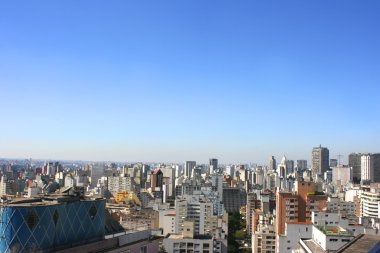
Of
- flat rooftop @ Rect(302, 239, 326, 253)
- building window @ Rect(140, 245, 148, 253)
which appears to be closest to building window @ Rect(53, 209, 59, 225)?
building window @ Rect(140, 245, 148, 253)

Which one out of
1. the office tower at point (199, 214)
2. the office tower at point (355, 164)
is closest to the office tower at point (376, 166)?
the office tower at point (355, 164)

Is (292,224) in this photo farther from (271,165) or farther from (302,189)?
(271,165)

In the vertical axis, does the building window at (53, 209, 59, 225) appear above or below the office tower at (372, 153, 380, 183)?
below

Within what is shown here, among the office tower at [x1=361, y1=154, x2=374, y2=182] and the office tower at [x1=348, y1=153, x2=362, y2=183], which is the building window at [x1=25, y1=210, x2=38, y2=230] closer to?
the office tower at [x1=361, y1=154, x2=374, y2=182]

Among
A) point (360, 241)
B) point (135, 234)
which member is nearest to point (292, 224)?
point (360, 241)

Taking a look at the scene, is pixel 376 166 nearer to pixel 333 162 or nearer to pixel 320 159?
pixel 320 159
